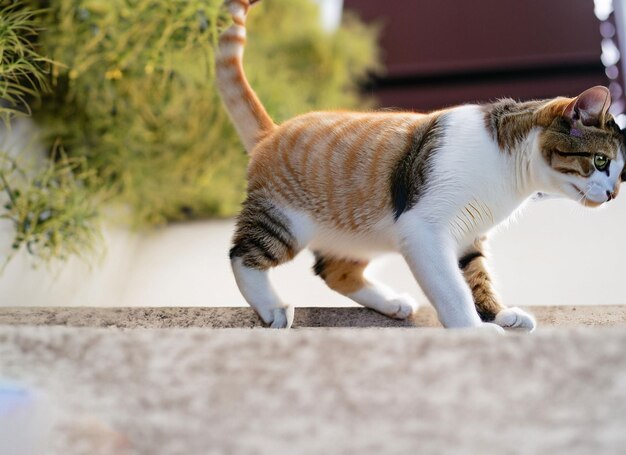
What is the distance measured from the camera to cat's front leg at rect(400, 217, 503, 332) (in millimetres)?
674

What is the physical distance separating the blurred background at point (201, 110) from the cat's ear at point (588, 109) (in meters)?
0.32

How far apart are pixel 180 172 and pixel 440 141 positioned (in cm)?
95

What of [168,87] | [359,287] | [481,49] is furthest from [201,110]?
[481,49]

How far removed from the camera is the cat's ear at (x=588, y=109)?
2.32 feet

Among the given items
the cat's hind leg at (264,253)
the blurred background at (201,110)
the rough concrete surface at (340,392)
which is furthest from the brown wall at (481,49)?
the rough concrete surface at (340,392)

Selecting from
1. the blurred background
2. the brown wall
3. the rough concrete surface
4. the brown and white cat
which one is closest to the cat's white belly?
the brown and white cat

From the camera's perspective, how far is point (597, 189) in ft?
2.29

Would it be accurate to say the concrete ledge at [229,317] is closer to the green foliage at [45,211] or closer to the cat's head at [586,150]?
the cat's head at [586,150]

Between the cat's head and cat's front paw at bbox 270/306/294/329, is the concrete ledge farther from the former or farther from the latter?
the cat's head

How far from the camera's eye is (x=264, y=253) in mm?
795

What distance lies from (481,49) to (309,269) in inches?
41.8

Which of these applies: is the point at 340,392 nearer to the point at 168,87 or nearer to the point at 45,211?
the point at 45,211

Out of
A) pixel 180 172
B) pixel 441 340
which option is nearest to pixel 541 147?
pixel 441 340

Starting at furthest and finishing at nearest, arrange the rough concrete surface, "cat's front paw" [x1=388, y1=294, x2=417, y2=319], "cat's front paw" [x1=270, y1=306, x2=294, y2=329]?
1. "cat's front paw" [x1=388, y1=294, x2=417, y2=319]
2. "cat's front paw" [x1=270, y1=306, x2=294, y2=329]
3. the rough concrete surface
